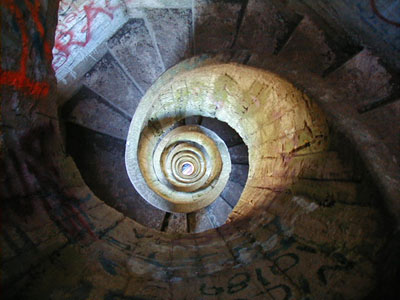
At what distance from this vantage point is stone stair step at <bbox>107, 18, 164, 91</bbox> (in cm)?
299

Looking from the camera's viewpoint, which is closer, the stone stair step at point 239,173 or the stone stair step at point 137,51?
the stone stair step at point 137,51

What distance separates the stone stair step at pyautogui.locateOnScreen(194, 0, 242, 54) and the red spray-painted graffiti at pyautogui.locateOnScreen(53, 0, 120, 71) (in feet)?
3.49

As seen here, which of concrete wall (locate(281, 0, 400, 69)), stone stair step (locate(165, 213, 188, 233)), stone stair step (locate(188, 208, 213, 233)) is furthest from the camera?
stone stair step (locate(188, 208, 213, 233))

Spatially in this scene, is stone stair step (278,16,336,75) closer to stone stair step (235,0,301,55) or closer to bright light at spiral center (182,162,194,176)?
stone stair step (235,0,301,55)

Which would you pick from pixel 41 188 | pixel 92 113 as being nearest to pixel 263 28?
pixel 41 188

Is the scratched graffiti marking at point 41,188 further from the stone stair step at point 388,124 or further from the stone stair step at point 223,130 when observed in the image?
the stone stair step at point 223,130

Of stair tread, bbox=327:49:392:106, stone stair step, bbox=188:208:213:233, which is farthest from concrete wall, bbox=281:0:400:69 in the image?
stone stair step, bbox=188:208:213:233

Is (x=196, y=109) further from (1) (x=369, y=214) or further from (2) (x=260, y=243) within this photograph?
(1) (x=369, y=214)

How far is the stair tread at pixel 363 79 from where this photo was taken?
166 cm

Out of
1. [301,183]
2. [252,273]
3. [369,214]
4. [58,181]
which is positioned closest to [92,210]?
[58,181]

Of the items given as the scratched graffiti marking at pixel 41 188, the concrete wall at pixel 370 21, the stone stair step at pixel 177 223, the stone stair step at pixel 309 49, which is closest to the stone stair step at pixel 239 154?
the stone stair step at pixel 177 223

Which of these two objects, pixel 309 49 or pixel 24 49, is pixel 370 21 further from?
pixel 24 49

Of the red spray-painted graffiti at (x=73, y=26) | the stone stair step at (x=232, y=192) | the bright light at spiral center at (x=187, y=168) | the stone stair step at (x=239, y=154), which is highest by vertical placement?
the red spray-painted graffiti at (x=73, y=26)

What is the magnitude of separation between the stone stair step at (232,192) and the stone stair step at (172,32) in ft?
11.6
